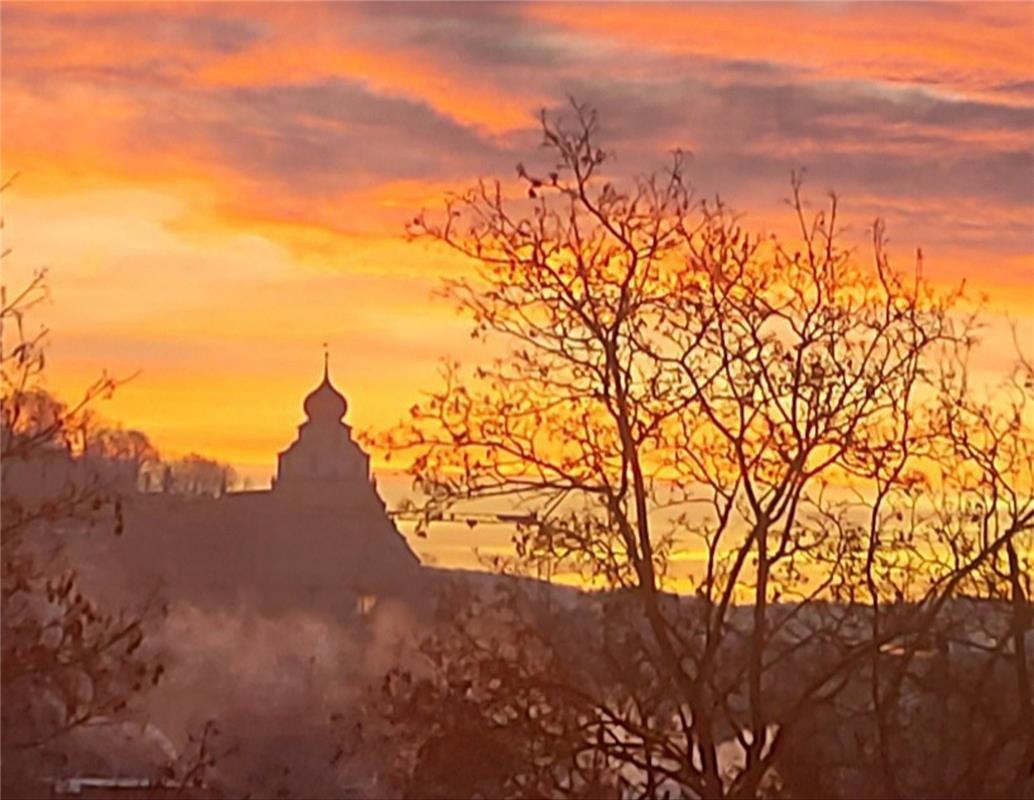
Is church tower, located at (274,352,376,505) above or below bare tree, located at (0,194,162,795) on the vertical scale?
above

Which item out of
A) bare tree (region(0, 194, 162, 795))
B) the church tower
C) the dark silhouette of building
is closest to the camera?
bare tree (region(0, 194, 162, 795))

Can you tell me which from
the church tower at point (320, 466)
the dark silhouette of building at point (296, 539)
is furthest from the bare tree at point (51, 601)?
the church tower at point (320, 466)

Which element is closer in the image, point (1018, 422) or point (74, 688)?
point (74, 688)

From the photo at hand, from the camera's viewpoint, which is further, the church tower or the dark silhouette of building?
the church tower

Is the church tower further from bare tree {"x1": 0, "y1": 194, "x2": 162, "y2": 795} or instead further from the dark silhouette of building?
bare tree {"x1": 0, "y1": 194, "x2": 162, "y2": 795}

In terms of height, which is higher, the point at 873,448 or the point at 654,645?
the point at 873,448

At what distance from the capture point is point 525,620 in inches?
485

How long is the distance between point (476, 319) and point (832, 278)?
201 centimetres

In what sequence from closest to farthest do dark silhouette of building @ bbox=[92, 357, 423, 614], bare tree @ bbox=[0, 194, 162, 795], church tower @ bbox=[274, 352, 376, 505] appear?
bare tree @ bbox=[0, 194, 162, 795] < dark silhouette of building @ bbox=[92, 357, 423, 614] < church tower @ bbox=[274, 352, 376, 505]

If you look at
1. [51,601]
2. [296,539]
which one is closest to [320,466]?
[296,539]

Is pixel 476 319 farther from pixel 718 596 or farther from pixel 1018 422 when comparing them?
pixel 1018 422

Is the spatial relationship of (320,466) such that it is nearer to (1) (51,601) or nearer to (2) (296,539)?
(2) (296,539)

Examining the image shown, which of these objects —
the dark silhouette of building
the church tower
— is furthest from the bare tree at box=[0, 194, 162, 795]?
the church tower

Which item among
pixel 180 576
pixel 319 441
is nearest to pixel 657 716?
pixel 180 576
